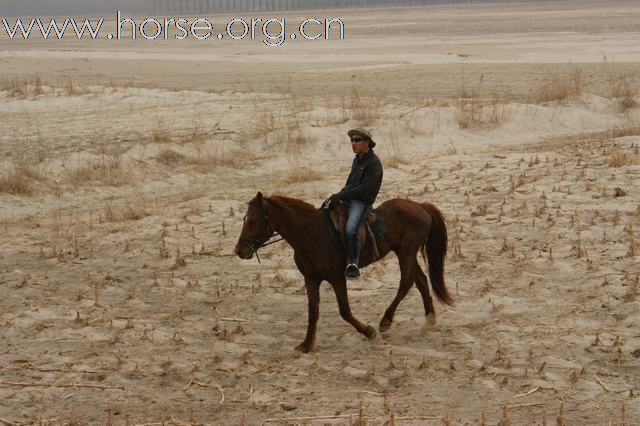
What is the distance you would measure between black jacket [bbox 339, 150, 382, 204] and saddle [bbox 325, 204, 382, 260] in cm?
13

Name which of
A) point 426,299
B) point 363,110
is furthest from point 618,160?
point 363,110

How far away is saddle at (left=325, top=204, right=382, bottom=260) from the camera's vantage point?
8.20 m

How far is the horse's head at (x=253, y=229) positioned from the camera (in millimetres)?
7824

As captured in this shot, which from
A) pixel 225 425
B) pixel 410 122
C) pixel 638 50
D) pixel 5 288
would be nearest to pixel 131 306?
pixel 5 288

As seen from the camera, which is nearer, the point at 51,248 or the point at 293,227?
the point at 293,227

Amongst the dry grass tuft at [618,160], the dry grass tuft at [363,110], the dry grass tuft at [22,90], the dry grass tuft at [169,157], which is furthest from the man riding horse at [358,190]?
the dry grass tuft at [22,90]

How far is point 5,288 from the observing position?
10.1 meters

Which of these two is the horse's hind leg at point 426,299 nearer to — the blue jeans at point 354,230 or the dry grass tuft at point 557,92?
the blue jeans at point 354,230

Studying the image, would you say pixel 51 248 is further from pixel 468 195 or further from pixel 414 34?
pixel 414 34

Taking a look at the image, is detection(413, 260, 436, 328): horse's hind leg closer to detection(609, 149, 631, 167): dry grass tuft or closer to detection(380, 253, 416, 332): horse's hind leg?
detection(380, 253, 416, 332): horse's hind leg

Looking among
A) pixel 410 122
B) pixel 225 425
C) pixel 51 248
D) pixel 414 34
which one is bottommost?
pixel 225 425

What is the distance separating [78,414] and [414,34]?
58.3 metres

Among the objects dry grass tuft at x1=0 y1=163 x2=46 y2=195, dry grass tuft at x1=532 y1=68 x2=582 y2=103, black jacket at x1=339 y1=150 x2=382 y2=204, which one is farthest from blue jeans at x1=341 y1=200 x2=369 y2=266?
dry grass tuft at x1=532 y1=68 x2=582 y2=103

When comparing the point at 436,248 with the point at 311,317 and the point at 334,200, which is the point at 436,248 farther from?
the point at 311,317
